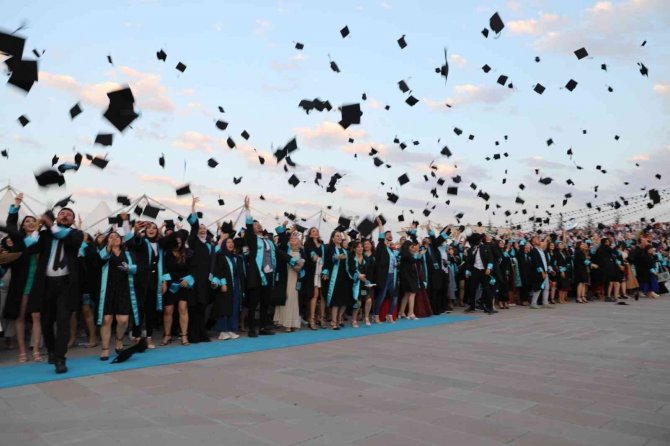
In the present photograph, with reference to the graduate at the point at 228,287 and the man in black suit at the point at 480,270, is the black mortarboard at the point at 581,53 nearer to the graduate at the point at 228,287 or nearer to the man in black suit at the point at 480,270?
the man in black suit at the point at 480,270

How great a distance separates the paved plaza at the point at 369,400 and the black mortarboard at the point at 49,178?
344 cm

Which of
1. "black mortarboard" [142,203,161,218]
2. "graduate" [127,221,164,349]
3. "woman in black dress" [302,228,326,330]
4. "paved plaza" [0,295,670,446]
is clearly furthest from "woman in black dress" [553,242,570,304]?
"graduate" [127,221,164,349]

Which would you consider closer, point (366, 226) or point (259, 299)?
point (259, 299)

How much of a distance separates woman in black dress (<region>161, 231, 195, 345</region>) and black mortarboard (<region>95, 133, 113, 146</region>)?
8.15ft

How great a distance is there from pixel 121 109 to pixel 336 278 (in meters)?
4.91

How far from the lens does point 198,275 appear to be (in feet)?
26.7

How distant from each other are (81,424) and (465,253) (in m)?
12.6

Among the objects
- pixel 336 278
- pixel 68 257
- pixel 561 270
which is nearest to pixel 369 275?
pixel 336 278

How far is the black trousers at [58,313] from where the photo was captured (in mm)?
5805

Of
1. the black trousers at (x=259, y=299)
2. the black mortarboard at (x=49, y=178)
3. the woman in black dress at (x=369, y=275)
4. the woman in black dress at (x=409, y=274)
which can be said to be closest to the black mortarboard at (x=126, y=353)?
the black trousers at (x=259, y=299)

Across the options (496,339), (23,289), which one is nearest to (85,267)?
(23,289)

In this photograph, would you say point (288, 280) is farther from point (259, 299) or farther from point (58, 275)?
point (58, 275)

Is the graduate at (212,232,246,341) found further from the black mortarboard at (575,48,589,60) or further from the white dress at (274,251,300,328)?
the black mortarboard at (575,48,589,60)

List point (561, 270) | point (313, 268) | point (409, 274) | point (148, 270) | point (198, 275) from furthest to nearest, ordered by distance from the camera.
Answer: point (561, 270) < point (409, 274) < point (313, 268) < point (198, 275) < point (148, 270)
